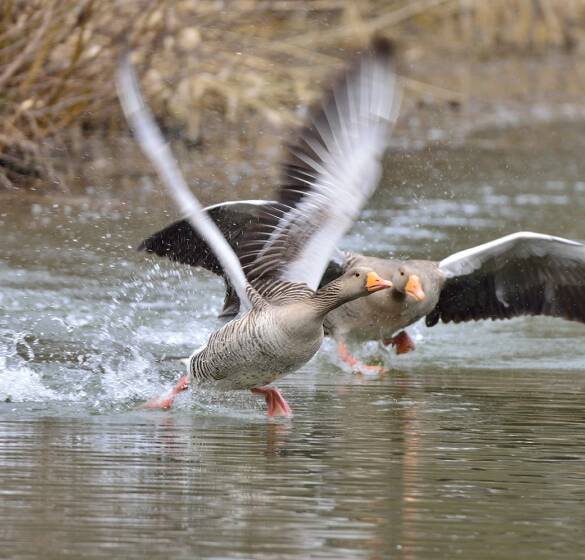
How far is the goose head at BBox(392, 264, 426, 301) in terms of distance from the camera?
29.9 feet

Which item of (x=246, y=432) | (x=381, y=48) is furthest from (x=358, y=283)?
(x=381, y=48)

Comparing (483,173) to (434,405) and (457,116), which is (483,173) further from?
(434,405)

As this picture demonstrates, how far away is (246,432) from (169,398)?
3.02ft

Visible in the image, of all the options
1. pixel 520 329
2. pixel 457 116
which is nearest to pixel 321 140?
pixel 520 329

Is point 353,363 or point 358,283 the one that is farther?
point 353,363

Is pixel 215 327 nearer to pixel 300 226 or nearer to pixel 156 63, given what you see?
pixel 300 226

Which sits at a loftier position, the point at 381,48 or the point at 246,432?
the point at 381,48

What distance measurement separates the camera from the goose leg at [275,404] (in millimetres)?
7750

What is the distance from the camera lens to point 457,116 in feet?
78.0

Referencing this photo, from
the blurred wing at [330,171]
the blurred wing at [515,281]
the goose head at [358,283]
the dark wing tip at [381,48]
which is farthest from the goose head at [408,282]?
the dark wing tip at [381,48]

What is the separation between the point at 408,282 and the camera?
9.26 m

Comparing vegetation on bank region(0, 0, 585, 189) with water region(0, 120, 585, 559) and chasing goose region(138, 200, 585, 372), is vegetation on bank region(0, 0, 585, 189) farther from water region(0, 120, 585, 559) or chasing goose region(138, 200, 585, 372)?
chasing goose region(138, 200, 585, 372)

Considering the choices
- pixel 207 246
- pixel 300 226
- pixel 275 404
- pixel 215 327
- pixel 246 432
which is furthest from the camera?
pixel 215 327

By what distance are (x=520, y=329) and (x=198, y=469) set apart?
5.51 m
